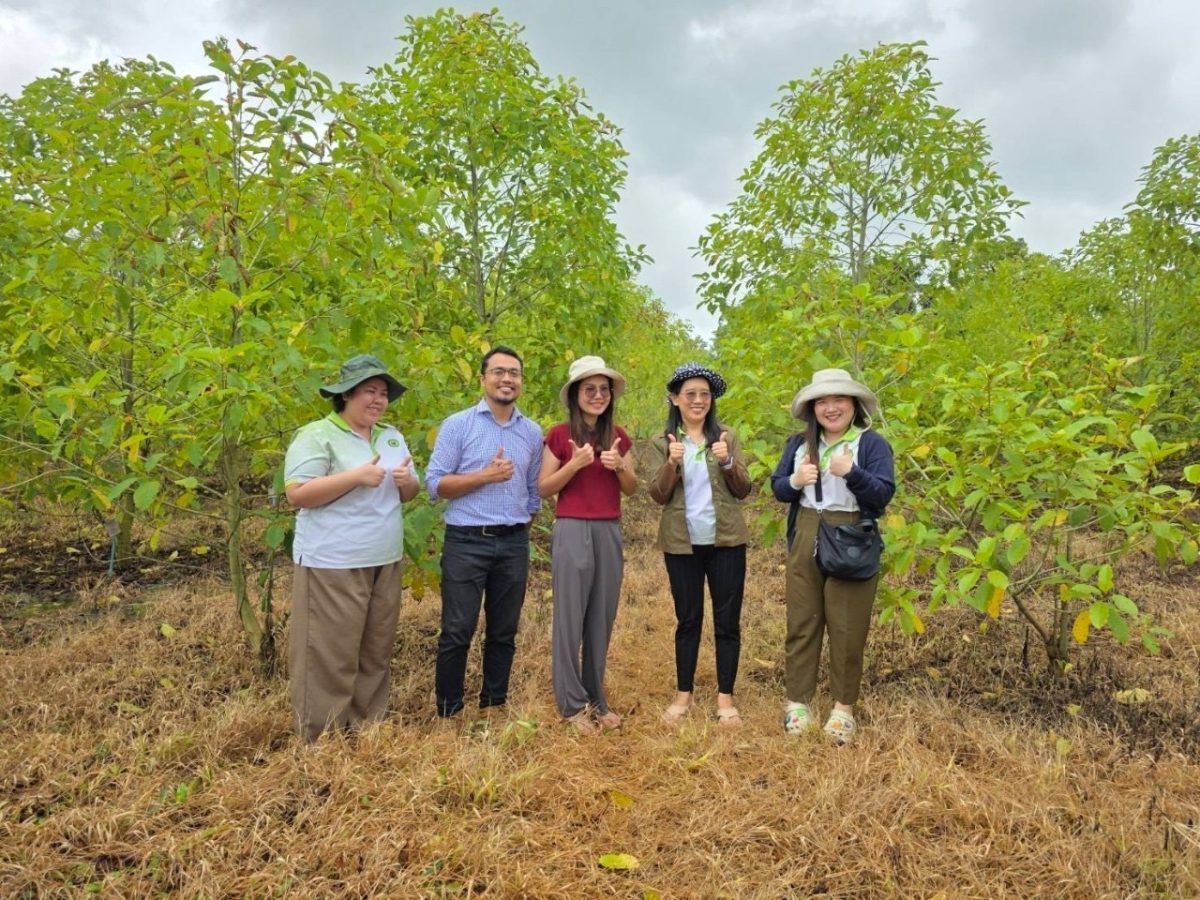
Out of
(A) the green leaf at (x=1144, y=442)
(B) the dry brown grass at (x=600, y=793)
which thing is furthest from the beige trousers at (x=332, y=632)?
(A) the green leaf at (x=1144, y=442)

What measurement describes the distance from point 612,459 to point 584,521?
34 cm

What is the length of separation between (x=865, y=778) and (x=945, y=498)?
2.03 metres

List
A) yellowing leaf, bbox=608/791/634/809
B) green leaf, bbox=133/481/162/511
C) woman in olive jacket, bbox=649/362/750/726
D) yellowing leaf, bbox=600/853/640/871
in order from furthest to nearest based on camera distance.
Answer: woman in olive jacket, bbox=649/362/750/726
green leaf, bbox=133/481/162/511
yellowing leaf, bbox=608/791/634/809
yellowing leaf, bbox=600/853/640/871

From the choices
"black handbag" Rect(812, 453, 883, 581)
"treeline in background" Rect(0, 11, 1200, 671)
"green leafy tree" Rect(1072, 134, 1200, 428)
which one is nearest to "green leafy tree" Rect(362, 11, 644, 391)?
"treeline in background" Rect(0, 11, 1200, 671)

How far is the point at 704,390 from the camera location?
351cm

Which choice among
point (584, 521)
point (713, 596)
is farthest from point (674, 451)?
point (713, 596)

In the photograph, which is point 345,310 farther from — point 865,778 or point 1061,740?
point 1061,740

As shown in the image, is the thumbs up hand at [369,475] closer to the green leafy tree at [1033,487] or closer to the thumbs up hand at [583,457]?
the thumbs up hand at [583,457]

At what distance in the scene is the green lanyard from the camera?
10.7 feet

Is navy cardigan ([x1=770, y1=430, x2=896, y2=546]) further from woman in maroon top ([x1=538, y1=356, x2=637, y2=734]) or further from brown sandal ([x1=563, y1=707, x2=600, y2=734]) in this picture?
brown sandal ([x1=563, y1=707, x2=600, y2=734])

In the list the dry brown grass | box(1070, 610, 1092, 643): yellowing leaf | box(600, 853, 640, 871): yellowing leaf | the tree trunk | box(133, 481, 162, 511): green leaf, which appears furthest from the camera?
the tree trunk

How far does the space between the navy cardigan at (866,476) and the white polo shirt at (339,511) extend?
1819 millimetres

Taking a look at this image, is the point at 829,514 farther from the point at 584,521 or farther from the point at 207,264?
the point at 207,264

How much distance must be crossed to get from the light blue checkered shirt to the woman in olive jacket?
667 millimetres
